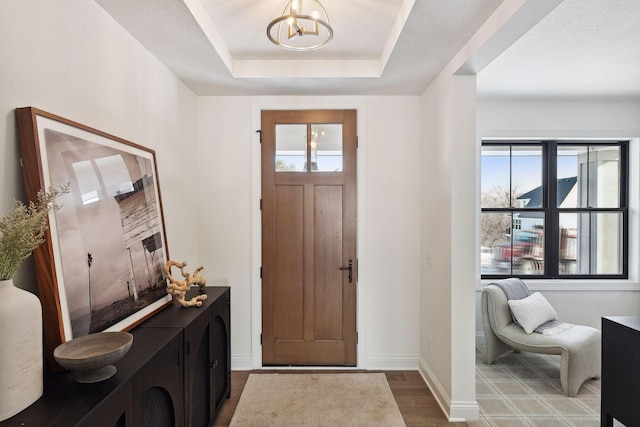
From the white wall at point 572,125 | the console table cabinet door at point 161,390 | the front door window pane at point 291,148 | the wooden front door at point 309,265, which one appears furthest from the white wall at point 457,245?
the console table cabinet door at point 161,390

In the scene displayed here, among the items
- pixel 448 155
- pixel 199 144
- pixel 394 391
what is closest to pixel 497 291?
pixel 394 391

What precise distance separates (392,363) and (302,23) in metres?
2.86

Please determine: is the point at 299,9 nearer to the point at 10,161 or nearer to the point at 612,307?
the point at 10,161

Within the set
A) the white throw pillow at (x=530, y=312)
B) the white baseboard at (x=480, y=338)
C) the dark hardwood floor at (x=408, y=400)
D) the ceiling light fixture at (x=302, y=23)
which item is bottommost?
the dark hardwood floor at (x=408, y=400)

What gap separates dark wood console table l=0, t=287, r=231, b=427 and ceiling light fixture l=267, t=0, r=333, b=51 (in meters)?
1.57

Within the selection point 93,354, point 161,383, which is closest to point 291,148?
point 161,383

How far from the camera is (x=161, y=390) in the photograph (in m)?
1.61

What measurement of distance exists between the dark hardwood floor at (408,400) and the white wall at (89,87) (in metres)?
1.18

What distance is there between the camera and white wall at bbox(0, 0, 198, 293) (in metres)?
1.30

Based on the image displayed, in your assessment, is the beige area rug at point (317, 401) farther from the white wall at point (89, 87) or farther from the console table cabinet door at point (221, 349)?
the white wall at point (89, 87)

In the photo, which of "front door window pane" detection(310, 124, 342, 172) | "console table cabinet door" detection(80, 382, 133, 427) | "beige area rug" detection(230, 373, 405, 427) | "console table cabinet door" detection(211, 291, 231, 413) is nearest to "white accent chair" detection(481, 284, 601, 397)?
"beige area rug" detection(230, 373, 405, 427)

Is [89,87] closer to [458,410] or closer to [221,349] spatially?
[221,349]

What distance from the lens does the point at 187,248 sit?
299cm

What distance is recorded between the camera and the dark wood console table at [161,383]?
1.09 metres
